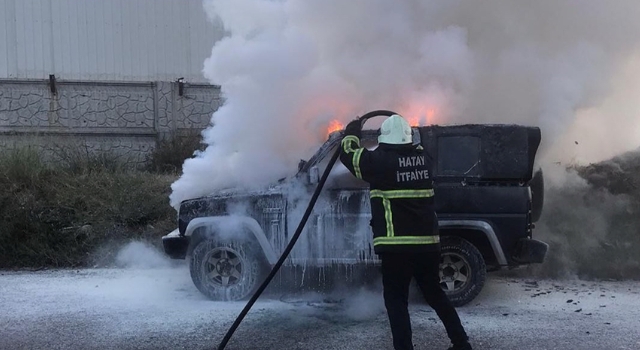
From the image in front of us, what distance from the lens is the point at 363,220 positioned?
5281mm

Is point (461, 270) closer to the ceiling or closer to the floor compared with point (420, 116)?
closer to the floor

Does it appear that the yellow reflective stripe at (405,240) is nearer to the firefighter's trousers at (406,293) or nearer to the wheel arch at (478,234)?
the firefighter's trousers at (406,293)

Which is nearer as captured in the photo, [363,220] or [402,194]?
[402,194]

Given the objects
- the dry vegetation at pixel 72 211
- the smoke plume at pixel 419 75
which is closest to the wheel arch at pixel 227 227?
the smoke plume at pixel 419 75

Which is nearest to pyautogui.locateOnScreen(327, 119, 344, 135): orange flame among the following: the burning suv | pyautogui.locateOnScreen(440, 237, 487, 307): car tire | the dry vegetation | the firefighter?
the burning suv

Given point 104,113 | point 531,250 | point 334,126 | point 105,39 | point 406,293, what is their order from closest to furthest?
point 406,293 → point 531,250 → point 334,126 → point 104,113 → point 105,39

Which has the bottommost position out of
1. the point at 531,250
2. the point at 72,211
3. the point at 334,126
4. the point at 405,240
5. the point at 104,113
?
the point at 531,250

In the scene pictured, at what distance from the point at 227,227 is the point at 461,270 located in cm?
231

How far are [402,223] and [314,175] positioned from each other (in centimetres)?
158

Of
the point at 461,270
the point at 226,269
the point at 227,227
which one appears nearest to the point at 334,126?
the point at 227,227

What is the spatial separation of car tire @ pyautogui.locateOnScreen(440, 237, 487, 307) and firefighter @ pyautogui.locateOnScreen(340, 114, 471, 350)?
1344 millimetres

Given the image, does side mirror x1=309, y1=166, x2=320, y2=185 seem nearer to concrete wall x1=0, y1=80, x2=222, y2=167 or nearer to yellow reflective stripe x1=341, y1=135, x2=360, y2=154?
yellow reflective stripe x1=341, y1=135, x2=360, y2=154

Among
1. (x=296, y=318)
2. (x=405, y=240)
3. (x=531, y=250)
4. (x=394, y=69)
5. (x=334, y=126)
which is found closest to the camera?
(x=405, y=240)

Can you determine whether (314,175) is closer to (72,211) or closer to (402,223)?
(402,223)
